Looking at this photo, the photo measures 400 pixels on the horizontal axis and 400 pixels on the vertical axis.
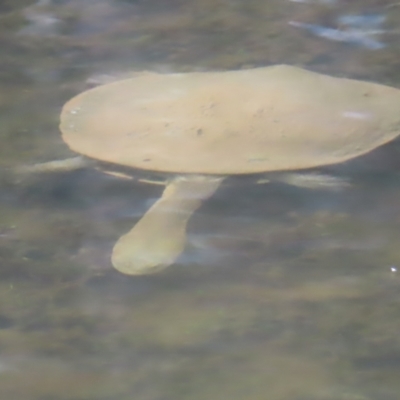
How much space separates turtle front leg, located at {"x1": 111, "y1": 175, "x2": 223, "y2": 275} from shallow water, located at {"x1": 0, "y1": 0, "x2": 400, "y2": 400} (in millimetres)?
34

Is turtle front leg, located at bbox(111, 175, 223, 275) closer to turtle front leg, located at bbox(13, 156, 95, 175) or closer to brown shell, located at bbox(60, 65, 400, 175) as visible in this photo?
brown shell, located at bbox(60, 65, 400, 175)

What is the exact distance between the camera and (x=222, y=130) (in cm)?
178

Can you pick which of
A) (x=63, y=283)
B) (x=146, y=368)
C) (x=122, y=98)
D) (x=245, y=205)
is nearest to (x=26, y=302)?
(x=63, y=283)

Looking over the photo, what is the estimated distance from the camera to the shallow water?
138 cm

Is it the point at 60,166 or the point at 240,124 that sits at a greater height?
the point at 240,124

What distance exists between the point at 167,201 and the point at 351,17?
3.80 ft

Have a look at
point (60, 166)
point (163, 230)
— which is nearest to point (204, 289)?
point (163, 230)

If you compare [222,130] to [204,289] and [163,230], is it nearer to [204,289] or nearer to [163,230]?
[163,230]

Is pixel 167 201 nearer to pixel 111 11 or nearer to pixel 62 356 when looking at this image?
pixel 62 356

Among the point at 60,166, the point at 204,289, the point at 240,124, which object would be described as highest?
the point at 240,124

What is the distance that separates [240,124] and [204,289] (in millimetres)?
473

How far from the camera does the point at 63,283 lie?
61.7 inches

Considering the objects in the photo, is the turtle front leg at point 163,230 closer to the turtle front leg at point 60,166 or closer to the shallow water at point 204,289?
the shallow water at point 204,289

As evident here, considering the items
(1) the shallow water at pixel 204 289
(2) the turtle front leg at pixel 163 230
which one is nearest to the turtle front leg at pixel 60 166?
(1) the shallow water at pixel 204 289
